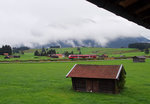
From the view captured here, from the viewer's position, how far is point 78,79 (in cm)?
2356

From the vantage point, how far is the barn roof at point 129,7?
2.92 metres

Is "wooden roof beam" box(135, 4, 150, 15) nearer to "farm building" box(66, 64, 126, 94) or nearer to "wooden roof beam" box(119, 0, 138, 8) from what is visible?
"wooden roof beam" box(119, 0, 138, 8)

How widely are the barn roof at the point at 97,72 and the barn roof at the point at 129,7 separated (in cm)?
1781

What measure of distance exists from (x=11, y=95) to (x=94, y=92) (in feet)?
36.1

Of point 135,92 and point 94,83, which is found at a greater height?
point 94,83

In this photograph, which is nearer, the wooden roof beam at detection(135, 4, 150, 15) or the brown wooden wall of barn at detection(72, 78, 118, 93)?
the wooden roof beam at detection(135, 4, 150, 15)

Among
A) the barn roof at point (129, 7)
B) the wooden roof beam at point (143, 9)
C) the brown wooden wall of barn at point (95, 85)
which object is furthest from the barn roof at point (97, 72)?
the wooden roof beam at point (143, 9)

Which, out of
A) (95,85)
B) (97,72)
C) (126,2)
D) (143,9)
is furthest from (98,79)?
(126,2)

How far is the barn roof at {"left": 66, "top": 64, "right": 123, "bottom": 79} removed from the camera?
854 inches

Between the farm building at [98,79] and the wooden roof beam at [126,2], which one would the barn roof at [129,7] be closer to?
the wooden roof beam at [126,2]

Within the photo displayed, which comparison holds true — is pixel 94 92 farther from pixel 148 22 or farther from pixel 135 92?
pixel 148 22

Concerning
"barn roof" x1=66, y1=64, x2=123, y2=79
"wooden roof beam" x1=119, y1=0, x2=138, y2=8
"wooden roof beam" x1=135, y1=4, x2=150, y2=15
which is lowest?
"barn roof" x1=66, y1=64, x2=123, y2=79

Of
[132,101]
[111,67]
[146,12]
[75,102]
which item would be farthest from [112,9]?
[111,67]

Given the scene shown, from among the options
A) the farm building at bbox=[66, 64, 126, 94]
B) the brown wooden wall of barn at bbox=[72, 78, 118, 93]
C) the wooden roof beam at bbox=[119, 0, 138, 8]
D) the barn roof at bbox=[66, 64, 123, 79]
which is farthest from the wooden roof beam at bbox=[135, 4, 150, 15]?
the brown wooden wall of barn at bbox=[72, 78, 118, 93]
